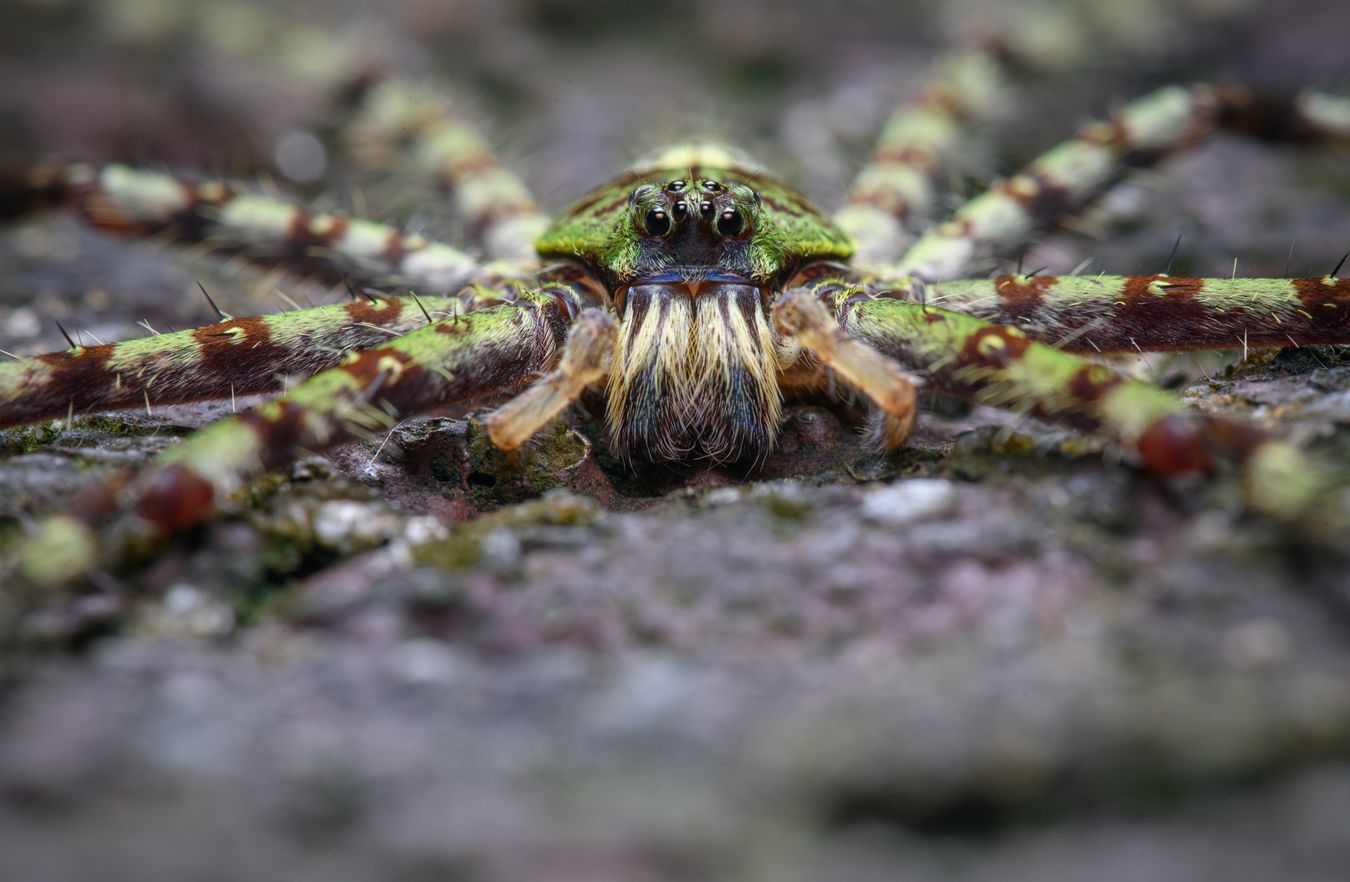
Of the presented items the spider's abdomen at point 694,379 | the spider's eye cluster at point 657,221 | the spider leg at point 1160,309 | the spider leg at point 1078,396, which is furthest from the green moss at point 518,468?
the spider leg at point 1160,309

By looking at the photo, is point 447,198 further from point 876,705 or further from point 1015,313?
point 876,705

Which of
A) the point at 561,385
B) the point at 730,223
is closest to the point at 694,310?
the point at 730,223

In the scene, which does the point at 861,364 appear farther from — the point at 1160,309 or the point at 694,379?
the point at 1160,309

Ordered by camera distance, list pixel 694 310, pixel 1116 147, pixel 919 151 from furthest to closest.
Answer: pixel 919 151 < pixel 1116 147 < pixel 694 310

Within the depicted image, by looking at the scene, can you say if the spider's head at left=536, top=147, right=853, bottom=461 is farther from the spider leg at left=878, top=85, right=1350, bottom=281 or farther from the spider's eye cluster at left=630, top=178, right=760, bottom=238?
the spider leg at left=878, top=85, right=1350, bottom=281

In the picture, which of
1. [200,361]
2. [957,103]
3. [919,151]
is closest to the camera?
[200,361]

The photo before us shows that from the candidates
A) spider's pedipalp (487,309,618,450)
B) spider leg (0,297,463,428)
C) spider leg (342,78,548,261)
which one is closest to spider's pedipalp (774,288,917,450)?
spider's pedipalp (487,309,618,450)

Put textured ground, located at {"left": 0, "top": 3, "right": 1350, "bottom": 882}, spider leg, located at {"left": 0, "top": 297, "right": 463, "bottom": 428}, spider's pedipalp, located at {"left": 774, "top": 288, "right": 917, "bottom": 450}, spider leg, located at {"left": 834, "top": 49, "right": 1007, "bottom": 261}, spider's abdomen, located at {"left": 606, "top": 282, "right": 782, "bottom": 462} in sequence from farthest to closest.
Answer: spider leg, located at {"left": 834, "top": 49, "right": 1007, "bottom": 261} → spider's abdomen, located at {"left": 606, "top": 282, "right": 782, "bottom": 462} → spider leg, located at {"left": 0, "top": 297, "right": 463, "bottom": 428} → spider's pedipalp, located at {"left": 774, "top": 288, "right": 917, "bottom": 450} → textured ground, located at {"left": 0, "top": 3, "right": 1350, "bottom": 882}

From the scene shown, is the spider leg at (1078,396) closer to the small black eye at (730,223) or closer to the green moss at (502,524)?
the small black eye at (730,223)
